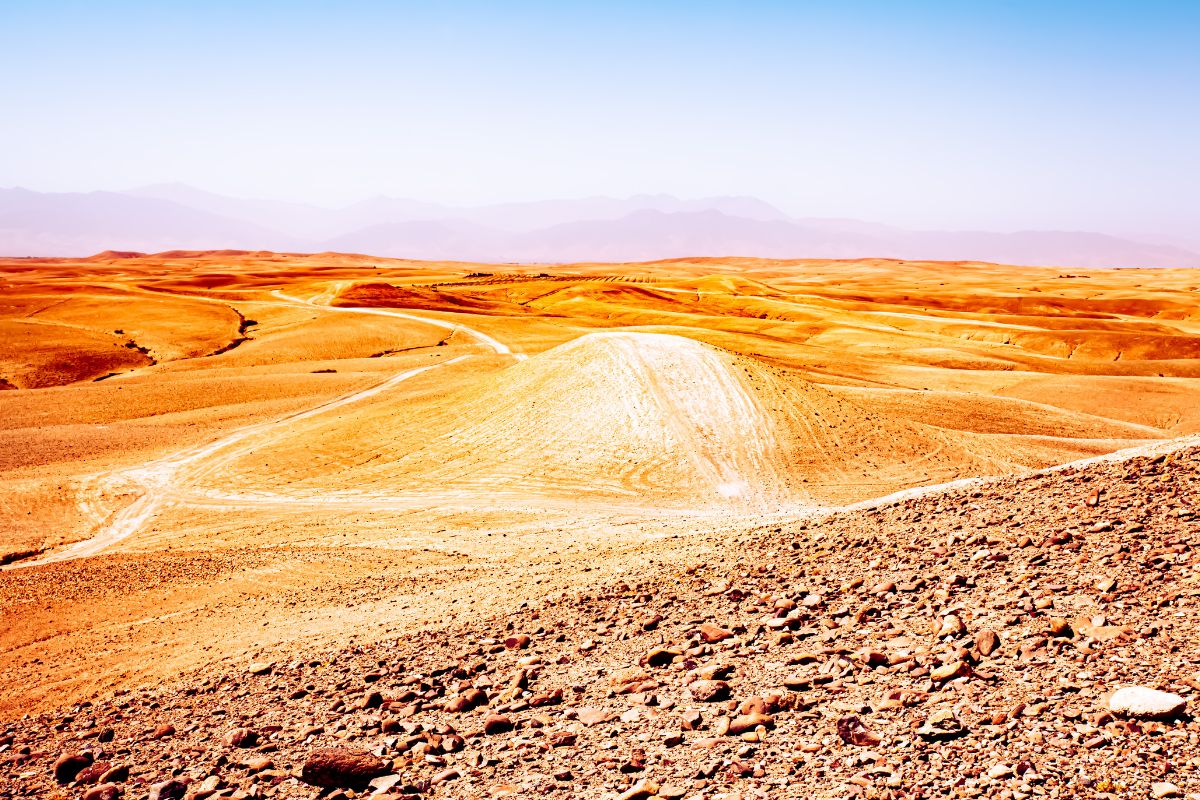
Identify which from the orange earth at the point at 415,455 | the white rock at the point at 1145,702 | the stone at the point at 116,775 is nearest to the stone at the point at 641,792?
the white rock at the point at 1145,702

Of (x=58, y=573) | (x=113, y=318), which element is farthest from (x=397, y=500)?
(x=113, y=318)

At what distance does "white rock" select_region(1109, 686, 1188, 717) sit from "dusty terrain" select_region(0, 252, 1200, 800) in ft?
0.39

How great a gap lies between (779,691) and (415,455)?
2111 cm

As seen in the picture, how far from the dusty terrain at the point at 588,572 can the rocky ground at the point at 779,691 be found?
4 cm

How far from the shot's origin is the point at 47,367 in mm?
45969

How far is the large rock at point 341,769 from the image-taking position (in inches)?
249

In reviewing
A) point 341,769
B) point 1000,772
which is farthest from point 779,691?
point 341,769

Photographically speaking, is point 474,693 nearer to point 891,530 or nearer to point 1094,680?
point 1094,680

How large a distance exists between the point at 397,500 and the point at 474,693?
15.0 m

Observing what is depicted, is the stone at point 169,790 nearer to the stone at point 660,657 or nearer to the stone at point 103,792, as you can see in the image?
the stone at point 103,792

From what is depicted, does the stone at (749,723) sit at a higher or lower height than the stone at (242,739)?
higher

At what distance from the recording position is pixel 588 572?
1210 centimetres

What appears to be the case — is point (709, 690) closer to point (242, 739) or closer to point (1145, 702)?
point (1145, 702)

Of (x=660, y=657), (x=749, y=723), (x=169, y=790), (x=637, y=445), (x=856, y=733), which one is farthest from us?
(x=637, y=445)
